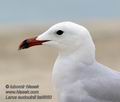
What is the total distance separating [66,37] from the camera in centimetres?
565

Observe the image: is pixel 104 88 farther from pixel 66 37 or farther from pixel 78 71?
pixel 66 37

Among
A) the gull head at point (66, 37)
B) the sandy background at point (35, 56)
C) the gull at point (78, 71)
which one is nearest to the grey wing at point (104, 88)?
the gull at point (78, 71)

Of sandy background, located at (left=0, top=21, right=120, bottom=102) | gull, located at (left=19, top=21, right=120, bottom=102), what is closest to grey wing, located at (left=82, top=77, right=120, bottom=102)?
gull, located at (left=19, top=21, right=120, bottom=102)

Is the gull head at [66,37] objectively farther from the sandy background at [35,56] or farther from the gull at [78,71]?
the sandy background at [35,56]

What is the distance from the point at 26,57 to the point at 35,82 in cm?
453

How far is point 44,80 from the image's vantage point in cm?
1117

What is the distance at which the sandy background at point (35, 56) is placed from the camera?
11.7 metres

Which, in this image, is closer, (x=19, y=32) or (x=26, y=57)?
(x=26, y=57)

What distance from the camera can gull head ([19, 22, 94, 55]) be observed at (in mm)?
5602

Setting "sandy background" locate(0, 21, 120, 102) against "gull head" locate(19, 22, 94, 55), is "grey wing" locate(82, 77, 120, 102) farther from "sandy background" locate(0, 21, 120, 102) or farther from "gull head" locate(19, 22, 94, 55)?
"sandy background" locate(0, 21, 120, 102)

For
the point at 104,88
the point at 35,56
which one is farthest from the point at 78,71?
the point at 35,56

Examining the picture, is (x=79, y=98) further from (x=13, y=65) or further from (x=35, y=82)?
(x=13, y=65)

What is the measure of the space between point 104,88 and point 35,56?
386 inches

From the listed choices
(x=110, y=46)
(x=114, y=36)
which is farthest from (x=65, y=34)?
(x=114, y=36)
